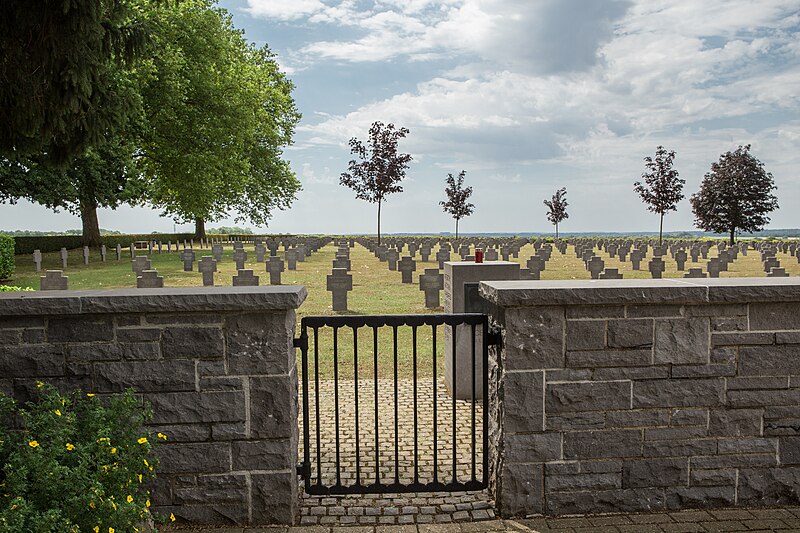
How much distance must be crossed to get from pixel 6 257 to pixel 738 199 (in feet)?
185

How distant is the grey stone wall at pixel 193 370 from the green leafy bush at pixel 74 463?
0.18 meters

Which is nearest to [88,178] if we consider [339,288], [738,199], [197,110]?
[197,110]

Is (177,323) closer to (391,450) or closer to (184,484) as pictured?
(184,484)

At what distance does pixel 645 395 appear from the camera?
3.93 metres

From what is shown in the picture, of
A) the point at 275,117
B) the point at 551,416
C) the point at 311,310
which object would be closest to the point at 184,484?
the point at 551,416

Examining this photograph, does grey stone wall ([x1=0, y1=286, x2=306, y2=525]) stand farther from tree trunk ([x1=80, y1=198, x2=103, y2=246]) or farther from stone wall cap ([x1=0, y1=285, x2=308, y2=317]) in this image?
tree trunk ([x1=80, y1=198, x2=103, y2=246])

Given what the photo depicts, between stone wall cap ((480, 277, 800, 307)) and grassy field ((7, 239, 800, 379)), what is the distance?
163 inches

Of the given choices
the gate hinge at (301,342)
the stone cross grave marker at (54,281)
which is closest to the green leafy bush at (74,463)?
the gate hinge at (301,342)

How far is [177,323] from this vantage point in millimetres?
3695

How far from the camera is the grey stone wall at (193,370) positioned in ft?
12.0

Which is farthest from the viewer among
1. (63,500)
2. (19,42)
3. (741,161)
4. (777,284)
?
(741,161)

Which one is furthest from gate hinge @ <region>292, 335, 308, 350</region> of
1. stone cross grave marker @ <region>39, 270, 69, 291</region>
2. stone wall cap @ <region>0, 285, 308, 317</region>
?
stone cross grave marker @ <region>39, 270, 69, 291</region>

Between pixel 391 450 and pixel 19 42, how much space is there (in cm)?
577

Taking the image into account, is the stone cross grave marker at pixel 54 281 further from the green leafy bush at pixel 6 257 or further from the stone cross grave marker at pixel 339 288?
the green leafy bush at pixel 6 257
